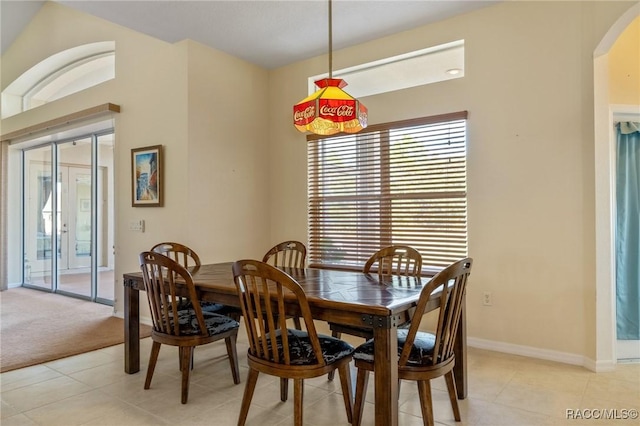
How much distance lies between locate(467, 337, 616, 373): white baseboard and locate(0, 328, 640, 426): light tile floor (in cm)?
6

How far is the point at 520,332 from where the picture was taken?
3293 millimetres

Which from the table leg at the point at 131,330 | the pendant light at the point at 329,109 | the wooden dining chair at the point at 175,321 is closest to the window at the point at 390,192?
the pendant light at the point at 329,109

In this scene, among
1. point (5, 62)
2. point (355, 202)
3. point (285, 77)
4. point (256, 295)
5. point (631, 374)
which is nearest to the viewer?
point (256, 295)

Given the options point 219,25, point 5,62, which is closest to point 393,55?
point 219,25

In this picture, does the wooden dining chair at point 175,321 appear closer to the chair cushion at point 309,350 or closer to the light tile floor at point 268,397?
the light tile floor at point 268,397

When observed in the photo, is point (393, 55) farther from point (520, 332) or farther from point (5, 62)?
point (5, 62)

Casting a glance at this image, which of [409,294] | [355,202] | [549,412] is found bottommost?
[549,412]

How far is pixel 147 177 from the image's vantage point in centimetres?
428

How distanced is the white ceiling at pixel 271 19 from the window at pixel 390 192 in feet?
3.00

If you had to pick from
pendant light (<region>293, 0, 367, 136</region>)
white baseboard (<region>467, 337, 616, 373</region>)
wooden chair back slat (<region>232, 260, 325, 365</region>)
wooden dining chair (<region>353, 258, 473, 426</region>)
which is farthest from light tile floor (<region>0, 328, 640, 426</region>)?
pendant light (<region>293, 0, 367, 136</region>)

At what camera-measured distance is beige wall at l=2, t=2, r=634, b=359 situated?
10.1 feet

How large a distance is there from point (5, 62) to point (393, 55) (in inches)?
246

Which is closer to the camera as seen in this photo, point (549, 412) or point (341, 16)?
point (549, 412)

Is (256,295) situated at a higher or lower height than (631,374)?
higher
